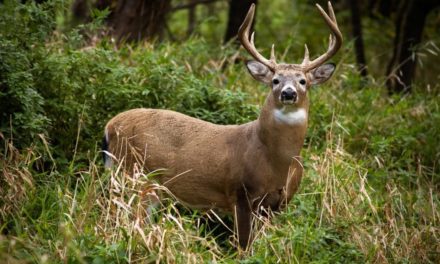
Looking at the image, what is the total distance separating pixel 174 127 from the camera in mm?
6500

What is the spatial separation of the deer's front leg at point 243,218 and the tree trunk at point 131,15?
131 inches

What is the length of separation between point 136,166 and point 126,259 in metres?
1.13

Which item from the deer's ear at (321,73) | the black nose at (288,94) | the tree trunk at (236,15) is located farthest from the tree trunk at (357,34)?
the black nose at (288,94)

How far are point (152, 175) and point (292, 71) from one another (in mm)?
1296

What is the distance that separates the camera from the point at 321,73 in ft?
21.3

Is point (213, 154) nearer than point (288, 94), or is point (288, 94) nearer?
point (288, 94)

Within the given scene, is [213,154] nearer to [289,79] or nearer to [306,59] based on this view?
[289,79]

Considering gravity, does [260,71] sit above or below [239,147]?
above

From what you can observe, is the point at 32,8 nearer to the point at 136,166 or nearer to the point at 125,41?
the point at 136,166

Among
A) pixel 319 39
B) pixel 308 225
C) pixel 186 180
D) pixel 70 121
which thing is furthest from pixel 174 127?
pixel 319 39

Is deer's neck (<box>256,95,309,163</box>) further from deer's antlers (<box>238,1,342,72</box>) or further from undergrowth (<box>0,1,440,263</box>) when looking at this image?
undergrowth (<box>0,1,440,263</box>)

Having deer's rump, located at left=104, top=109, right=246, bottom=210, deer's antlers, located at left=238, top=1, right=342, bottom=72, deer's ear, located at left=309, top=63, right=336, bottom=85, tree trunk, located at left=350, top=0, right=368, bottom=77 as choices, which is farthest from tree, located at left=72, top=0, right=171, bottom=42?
deer's ear, located at left=309, top=63, right=336, bottom=85

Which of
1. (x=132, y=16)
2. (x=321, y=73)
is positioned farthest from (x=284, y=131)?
(x=132, y=16)

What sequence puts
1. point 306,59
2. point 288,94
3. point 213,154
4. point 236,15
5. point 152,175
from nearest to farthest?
point 288,94 → point 152,175 → point 213,154 → point 306,59 → point 236,15
